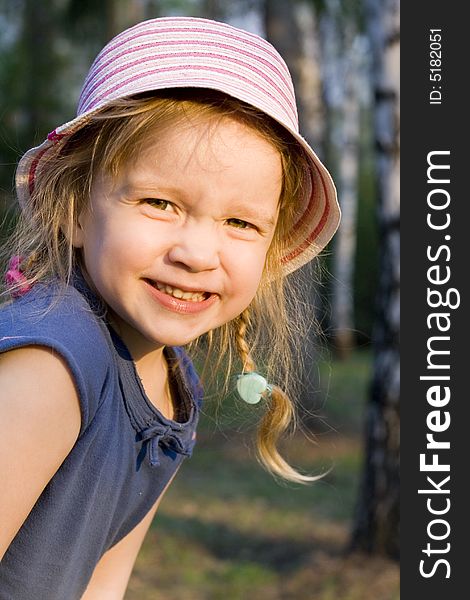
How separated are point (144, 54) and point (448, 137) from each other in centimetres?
247

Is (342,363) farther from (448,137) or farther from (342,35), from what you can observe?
(448,137)

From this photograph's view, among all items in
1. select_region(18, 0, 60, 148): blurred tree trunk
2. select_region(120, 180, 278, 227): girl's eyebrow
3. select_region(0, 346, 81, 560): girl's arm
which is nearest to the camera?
select_region(0, 346, 81, 560): girl's arm

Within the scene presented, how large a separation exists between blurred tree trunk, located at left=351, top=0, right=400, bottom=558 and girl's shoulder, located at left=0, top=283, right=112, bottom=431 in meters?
3.06

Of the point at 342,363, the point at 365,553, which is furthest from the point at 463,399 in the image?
the point at 342,363

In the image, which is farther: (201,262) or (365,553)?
(365,553)

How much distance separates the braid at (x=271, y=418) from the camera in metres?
2.22

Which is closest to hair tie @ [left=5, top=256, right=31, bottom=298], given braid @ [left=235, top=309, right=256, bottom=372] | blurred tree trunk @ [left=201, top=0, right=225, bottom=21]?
braid @ [left=235, top=309, right=256, bottom=372]

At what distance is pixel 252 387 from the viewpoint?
7.04 ft

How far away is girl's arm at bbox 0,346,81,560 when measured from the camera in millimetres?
1551

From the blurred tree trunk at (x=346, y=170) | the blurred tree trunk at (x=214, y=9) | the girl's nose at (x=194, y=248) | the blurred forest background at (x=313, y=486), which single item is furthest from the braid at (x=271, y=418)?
the blurred tree trunk at (x=214, y=9)

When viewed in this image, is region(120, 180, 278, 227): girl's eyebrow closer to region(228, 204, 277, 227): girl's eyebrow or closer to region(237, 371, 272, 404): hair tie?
region(228, 204, 277, 227): girl's eyebrow

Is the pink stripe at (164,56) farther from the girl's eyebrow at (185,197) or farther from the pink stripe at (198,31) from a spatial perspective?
the girl's eyebrow at (185,197)

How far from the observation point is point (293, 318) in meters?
2.36

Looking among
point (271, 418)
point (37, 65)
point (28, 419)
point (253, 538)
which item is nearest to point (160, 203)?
point (28, 419)
